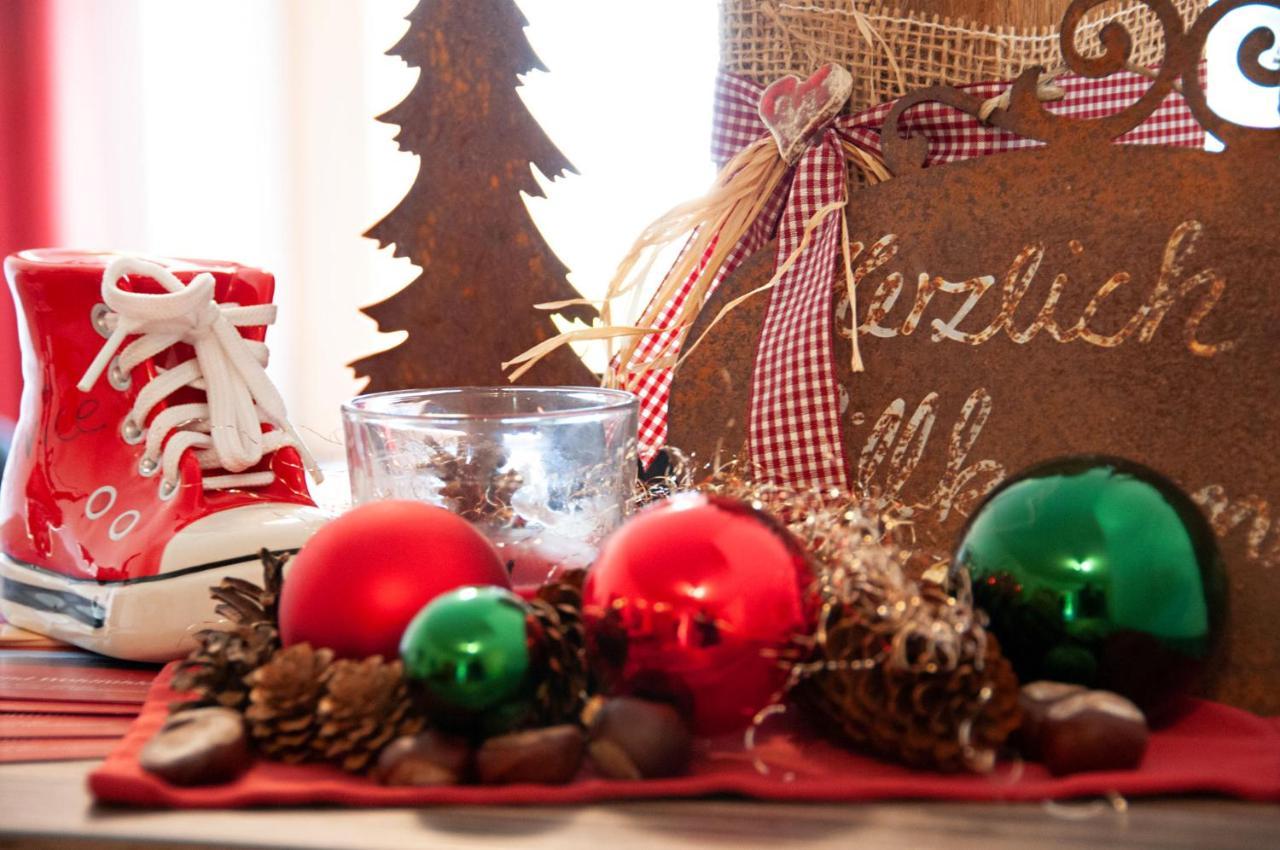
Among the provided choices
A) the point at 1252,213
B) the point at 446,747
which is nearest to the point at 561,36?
the point at 1252,213

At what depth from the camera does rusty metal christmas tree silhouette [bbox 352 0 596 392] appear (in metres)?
1.10

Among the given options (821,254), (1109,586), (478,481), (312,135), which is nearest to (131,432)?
(478,481)

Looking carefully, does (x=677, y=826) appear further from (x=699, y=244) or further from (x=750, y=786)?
(x=699, y=244)

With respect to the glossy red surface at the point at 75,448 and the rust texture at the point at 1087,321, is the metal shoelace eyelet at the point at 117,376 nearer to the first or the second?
the glossy red surface at the point at 75,448

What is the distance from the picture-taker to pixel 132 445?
2.62 feet

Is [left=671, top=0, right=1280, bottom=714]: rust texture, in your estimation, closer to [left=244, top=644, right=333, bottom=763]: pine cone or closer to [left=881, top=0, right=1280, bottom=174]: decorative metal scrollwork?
[left=881, top=0, right=1280, bottom=174]: decorative metal scrollwork

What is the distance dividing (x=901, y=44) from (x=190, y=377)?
0.58 meters

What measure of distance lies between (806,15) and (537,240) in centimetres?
33

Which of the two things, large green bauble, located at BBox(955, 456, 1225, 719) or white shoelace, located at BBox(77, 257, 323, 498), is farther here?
white shoelace, located at BBox(77, 257, 323, 498)

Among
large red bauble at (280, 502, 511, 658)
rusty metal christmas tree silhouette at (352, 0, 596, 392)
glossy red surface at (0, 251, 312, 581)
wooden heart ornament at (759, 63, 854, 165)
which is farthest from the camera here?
rusty metal christmas tree silhouette at (352, 0, 596, 392)

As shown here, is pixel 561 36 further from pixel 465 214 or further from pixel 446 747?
pixel 446 747

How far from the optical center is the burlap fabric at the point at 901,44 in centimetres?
90

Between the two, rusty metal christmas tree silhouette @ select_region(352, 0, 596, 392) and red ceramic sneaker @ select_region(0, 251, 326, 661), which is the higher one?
rusty metal christmas tree silhouette @ select_region(352, 0, 596, 392)

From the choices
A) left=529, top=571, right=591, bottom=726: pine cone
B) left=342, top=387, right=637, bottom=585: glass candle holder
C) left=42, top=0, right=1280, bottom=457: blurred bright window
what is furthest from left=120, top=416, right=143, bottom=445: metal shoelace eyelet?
left=42, top=0, right=1280, bottom=457: blurred bright window
